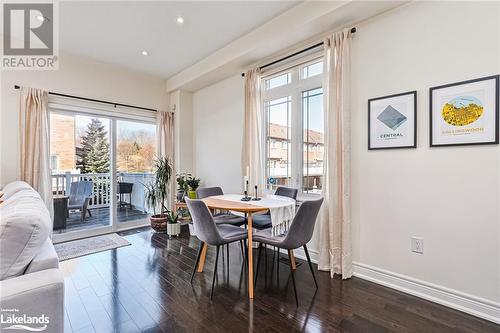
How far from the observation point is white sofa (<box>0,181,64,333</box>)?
1.09 metres

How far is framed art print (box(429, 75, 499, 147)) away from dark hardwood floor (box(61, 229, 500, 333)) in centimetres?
144

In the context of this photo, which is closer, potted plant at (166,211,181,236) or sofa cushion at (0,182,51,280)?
sofa cushion at (0,182,51,280)

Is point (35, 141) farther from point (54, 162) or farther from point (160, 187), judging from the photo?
point (160, 187)

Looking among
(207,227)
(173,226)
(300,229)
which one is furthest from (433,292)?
(173,226)

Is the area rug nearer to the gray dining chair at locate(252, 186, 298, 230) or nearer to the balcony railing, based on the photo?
the balcony railing

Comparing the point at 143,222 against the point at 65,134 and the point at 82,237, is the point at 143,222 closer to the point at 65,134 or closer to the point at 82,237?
the point at 82,237

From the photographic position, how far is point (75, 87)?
3.98m

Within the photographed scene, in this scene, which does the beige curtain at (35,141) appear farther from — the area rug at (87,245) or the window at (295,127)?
the window at (295,127)

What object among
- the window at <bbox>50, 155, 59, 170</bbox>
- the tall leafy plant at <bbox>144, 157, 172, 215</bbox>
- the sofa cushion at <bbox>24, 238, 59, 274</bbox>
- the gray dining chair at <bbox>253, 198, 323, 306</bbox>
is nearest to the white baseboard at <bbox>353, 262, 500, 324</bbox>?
the gray dining chair at <bbox>253, 198, 323, 306</bbox>

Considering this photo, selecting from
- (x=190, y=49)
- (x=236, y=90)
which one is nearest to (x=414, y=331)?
(x=236, y=90)

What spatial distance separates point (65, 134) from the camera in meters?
4.04

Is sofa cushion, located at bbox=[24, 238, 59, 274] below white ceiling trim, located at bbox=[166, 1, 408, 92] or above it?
below

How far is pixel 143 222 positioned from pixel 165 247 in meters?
1.61

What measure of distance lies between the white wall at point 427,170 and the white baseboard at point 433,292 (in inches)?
1.7
